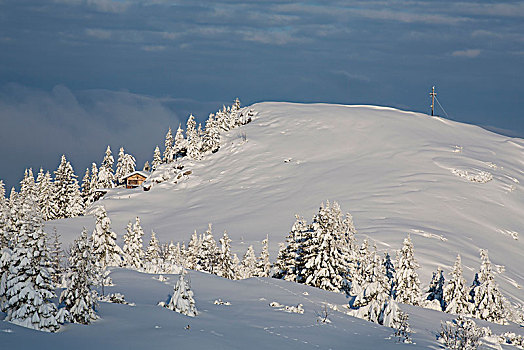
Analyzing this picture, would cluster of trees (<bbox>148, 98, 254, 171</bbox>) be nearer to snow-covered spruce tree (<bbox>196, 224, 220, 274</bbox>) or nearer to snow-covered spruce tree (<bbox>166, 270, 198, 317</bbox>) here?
snow-covered spruce tree (<bbox>196, 224, 220, 274</bbox>)

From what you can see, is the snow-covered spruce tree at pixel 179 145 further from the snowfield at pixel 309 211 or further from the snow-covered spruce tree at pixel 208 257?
the snow-covered spruce tree at pixel 208 257

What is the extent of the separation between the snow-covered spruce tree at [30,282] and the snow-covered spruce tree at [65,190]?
96763 mm

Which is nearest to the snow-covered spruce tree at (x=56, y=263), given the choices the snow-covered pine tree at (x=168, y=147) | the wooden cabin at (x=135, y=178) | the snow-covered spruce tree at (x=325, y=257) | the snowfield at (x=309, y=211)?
the snowfield at (x=309, y=211)

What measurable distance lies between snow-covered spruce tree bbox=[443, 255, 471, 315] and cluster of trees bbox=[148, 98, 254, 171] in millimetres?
92966

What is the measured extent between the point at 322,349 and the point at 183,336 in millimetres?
3586

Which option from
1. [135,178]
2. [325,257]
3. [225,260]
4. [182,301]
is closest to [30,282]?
[182,301]

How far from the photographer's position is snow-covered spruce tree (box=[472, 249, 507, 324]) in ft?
122

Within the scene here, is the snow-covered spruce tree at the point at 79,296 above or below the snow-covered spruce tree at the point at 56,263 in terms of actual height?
above

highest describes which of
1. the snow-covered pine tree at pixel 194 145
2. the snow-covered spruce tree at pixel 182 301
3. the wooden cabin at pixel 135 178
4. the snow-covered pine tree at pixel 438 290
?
the snow-covered pine tree at pixel 194 145

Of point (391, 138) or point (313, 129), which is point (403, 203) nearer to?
point (391, 138)

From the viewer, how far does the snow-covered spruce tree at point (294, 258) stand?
39022mm

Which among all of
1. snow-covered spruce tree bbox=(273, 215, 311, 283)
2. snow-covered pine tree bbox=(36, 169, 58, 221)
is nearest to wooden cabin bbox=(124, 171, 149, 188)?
snow-covered pine tree bbox=(36, 169, 58, 221)

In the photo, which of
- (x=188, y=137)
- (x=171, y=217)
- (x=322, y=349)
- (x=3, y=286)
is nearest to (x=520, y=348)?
(x=322, y=349)

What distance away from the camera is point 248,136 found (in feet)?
429
